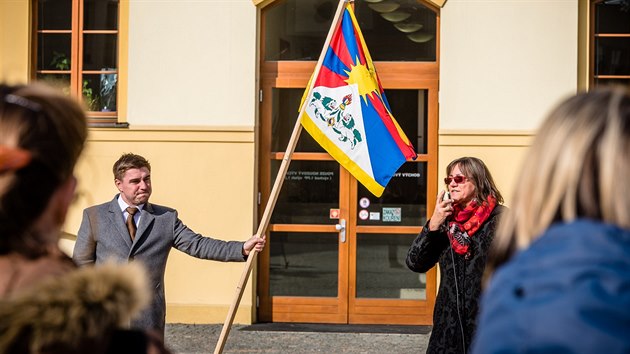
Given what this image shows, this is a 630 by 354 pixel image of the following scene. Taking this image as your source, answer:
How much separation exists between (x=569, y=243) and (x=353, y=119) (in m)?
4.97

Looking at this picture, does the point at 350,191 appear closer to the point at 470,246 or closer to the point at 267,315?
the point at 267,315

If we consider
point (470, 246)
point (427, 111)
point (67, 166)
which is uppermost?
point (427, 111)

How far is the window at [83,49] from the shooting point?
10.2m

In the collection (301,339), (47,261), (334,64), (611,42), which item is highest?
(611,42)

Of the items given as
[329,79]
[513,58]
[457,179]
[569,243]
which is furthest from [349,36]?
[569,243]

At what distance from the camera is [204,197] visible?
387 inches

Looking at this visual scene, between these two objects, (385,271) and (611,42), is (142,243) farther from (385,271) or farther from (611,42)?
(611,42)

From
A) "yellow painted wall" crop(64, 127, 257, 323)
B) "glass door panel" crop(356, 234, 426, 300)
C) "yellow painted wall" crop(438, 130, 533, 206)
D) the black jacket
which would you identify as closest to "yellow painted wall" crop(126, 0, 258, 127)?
"yellow painted wall" crop(64, 127, 257, 323)

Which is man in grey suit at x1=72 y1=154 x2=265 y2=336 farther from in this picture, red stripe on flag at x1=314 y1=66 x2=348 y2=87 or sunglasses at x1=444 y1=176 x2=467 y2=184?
red stripe on flag at x1=314 y1=66 x2=348 y2=87

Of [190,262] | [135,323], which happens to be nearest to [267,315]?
[190,262]

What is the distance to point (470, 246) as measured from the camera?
5.34 metres

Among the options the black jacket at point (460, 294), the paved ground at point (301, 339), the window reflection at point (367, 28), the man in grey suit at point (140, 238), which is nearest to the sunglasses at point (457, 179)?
the black jacket at point (460, 294)

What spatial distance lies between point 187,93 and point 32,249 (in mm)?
8031

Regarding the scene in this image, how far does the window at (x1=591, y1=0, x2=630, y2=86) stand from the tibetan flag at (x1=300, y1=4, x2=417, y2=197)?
3.99m
